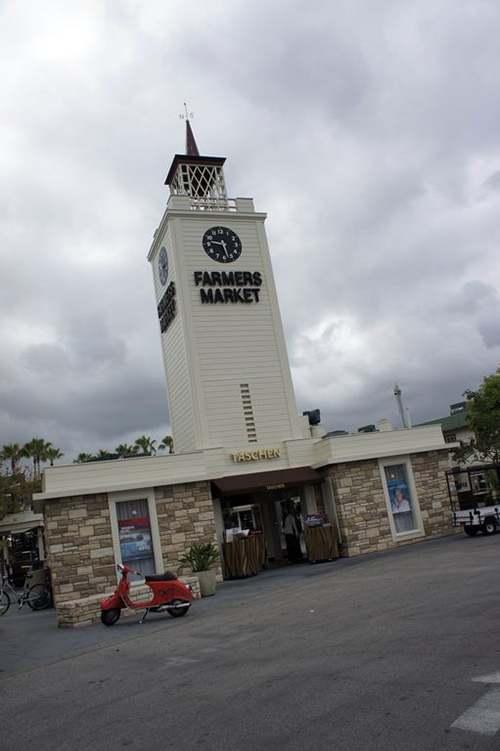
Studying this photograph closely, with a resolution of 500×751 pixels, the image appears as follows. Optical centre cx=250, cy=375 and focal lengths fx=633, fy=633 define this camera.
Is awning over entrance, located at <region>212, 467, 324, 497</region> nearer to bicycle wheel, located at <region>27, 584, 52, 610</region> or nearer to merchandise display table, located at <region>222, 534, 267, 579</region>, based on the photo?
merchandise display table, located at <region>222, 534, 267, 579</region>

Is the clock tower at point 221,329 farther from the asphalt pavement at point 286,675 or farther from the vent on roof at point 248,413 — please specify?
the asphalt pavement at point 286,675

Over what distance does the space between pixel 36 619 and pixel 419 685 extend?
13.5 metres

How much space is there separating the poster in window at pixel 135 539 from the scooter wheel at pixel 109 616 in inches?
201

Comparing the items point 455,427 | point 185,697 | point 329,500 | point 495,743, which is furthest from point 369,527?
point 455,427

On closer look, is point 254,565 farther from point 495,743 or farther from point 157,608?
point 495,743

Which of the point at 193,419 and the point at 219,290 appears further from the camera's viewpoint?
the point at 219,290

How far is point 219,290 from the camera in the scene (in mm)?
23125

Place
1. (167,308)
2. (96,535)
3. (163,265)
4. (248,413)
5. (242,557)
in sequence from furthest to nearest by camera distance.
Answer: (163,265) → (167,308) → (248,413) → (242,557) → (96,535)

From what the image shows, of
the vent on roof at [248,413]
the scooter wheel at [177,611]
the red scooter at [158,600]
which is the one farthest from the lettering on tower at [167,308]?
the scooter wheel at [177,611]

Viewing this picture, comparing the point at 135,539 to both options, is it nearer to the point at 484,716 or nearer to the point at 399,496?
the point at 399,496

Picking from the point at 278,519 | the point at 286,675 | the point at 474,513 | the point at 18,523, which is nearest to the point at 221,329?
the point at 278,519

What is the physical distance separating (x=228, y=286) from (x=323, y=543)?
980 cm

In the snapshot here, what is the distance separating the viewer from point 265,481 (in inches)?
791

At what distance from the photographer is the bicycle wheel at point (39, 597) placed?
19.1 m
